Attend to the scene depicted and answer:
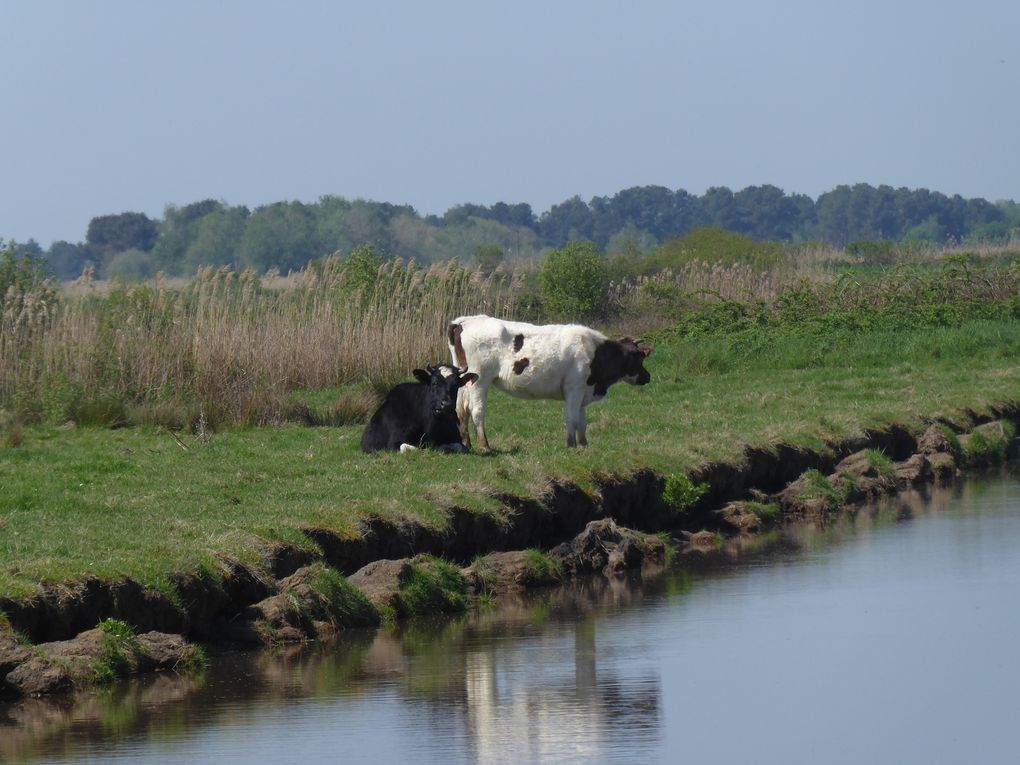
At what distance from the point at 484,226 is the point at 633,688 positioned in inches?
6385

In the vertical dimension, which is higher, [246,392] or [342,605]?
[246,392]

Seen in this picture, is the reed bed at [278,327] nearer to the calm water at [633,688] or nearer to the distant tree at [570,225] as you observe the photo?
the calm water at [633,688]

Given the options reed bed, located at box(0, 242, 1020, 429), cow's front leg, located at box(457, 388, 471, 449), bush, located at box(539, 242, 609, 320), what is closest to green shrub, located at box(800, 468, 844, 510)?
cow's front leg, located at box(457, 388, 471, 449)

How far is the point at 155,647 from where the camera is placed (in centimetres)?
1147

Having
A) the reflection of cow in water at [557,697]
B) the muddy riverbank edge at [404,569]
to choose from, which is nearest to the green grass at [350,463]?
the muddy riverbank edge at [404,569]

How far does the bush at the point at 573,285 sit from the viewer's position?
39688mm

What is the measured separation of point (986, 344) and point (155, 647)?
2368cm

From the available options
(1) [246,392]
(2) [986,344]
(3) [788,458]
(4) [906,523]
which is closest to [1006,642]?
(4) [906,523]

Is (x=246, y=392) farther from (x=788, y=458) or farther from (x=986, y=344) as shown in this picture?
(x=986, y=344)

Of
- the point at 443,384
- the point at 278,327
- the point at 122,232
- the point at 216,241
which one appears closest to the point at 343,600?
the point at 443,384

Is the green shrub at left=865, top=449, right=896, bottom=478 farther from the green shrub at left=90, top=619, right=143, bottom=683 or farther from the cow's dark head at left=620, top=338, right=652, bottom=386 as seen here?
the green shrub at left=90, top=619, right=143, bottom=683

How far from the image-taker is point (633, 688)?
10.7 m

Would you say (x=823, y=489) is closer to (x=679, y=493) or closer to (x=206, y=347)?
(x=679, y=493)

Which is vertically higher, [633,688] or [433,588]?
[433,588]
